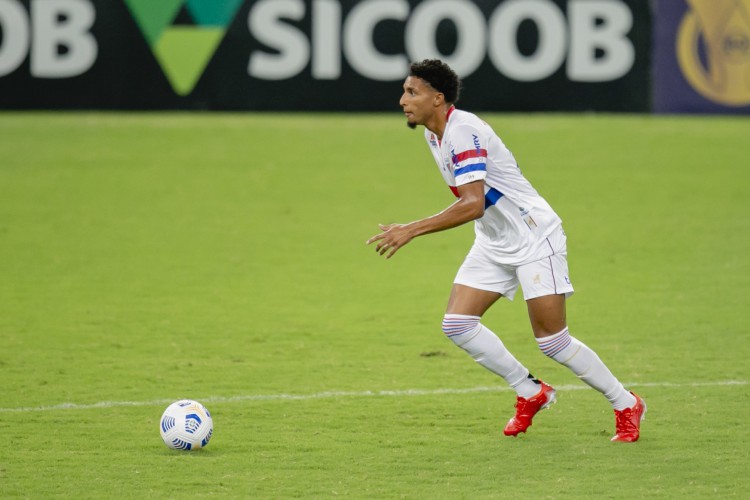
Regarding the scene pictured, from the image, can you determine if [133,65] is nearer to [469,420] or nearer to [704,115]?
[704,115]

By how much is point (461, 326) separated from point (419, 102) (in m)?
1.27

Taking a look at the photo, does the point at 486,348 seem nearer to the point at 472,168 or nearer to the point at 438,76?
the point at 472,168

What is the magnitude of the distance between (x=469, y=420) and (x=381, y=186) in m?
10.1

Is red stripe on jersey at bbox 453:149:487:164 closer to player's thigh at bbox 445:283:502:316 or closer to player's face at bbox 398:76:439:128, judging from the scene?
player's face at bbox 398:76:439:128

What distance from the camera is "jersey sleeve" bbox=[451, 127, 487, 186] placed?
6605 millimetres

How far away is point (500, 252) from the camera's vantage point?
7.00 meters

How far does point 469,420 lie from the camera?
7582 millimetres

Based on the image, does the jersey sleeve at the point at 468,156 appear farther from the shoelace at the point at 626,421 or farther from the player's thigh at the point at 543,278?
the shoelace at the point at 626,421

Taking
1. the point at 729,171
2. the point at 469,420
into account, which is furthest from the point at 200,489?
A: the point at 729,171

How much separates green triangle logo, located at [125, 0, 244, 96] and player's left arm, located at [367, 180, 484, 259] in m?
16.1

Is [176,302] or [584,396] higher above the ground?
[584,396]

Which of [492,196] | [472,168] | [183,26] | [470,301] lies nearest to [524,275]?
[470,301]

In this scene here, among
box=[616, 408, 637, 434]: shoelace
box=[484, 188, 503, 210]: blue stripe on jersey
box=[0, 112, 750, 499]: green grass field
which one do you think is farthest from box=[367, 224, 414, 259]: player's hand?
box=[616, 408, 637, 434]: shoelace

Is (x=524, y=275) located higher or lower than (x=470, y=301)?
higher
